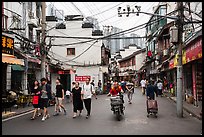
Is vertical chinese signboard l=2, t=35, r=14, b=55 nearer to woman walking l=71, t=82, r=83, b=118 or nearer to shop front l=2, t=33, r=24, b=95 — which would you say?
shop front l=2, t=33, r=24, b=95

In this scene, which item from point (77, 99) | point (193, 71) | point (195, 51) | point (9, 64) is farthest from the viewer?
point (9, 64)

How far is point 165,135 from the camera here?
8.46m

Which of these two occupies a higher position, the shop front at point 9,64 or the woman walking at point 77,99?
the shop front at point 9,64

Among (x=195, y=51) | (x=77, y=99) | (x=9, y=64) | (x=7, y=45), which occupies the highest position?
(x=7, y=45)

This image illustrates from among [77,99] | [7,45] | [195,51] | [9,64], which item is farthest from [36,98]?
[195,51]

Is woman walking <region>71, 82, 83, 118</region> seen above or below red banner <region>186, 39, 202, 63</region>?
below

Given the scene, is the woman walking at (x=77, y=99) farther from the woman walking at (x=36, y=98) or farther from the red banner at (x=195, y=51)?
the red banner at (x=195, y=51)

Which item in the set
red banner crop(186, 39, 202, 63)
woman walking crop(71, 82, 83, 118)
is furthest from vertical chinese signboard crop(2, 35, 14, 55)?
red banner crop(186, 39, 202, 63)

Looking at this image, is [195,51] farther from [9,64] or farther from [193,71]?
[9,64]

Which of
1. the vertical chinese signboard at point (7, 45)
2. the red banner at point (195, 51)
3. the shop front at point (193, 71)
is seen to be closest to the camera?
the red banner at point (195, 51)

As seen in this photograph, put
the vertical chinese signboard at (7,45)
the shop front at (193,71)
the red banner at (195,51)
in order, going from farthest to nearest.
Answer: the vertical chinese signboard at (7,45)
the shop front at (193,71)
the red banner at (195,51)

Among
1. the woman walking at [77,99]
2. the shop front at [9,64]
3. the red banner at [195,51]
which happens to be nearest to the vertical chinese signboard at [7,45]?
the shop front at [9,64]

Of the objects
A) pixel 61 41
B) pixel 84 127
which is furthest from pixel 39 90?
pixel 61 41

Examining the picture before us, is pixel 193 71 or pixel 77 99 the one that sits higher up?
pixel 193 71
